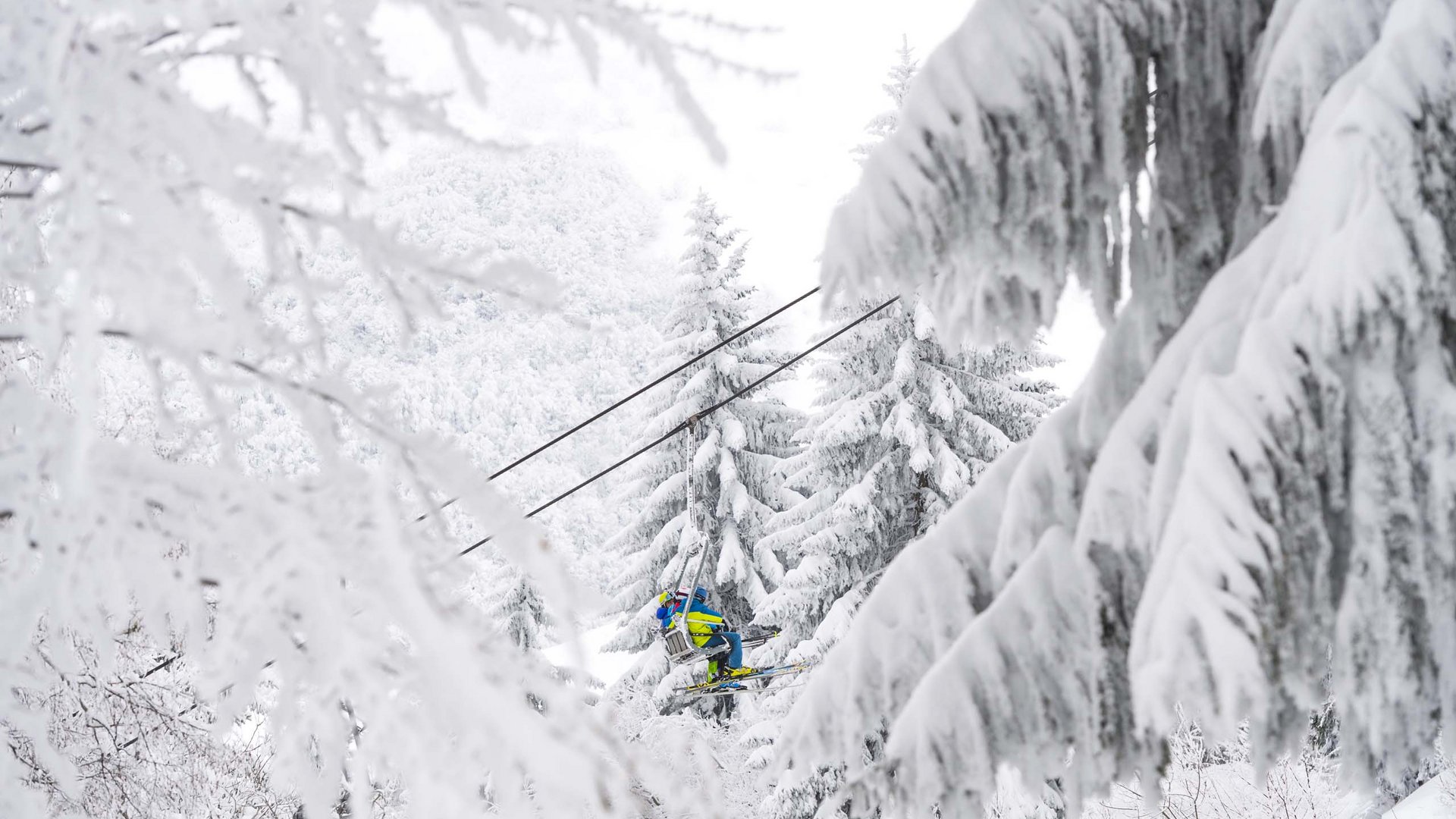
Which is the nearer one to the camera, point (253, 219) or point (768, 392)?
point (253, 219)

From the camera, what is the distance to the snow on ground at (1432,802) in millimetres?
11289

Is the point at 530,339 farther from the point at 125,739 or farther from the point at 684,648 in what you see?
the point at 125,739

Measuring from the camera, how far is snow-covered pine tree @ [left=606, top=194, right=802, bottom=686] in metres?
17.6

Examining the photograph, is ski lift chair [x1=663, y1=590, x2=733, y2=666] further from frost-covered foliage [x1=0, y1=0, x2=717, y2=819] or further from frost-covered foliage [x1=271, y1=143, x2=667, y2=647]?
frost-covered foliage [x1=0, y1=0, x2=717, y2=819]

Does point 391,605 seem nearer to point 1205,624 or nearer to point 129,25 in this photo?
point 129,25

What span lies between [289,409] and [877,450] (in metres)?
12.9

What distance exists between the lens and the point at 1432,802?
40.5ft

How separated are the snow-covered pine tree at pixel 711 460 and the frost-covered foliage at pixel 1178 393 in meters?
14.5

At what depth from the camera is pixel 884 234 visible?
8.93 feet

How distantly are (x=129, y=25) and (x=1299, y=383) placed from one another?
6.75 feet

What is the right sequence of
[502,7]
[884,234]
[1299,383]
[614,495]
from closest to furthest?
[502,7] → [1299,383] → [884,234] → [614,495]

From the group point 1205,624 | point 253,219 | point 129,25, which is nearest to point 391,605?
point 253,219

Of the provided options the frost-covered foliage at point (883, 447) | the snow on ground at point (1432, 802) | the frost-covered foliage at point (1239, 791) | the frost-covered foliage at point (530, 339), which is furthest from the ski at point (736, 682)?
the snow on ground at point (1432, 802)

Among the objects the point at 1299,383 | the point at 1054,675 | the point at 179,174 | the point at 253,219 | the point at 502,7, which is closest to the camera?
the point at 179,174
